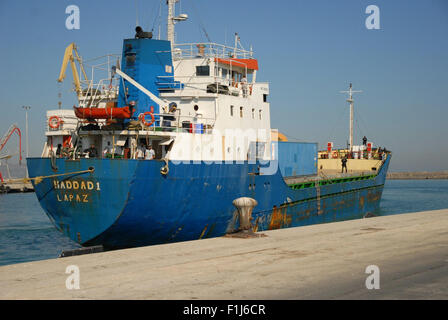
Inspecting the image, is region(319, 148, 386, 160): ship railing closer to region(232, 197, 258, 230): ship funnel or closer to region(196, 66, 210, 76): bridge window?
region(196, 66, 210, 76): bridge window

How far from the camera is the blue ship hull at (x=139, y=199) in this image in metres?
17.1

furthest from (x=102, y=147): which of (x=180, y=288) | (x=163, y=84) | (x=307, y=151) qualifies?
(x=307, y=151)

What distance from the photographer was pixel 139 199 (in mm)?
17219

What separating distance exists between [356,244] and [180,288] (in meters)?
6.03

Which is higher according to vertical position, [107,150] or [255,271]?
[107,150]

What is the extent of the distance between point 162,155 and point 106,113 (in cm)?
269

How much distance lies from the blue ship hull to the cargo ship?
0.04 meters

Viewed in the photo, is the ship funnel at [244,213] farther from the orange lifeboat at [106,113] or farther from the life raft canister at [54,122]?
the life raft canister at [54,122]

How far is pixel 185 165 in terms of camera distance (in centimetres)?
1873

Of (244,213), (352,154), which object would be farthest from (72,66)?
(352,154)

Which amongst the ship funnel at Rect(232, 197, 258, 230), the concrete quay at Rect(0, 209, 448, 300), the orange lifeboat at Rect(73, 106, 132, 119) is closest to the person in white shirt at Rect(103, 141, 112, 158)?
the orange lifeboat at Rect(73, 106, 132, 119)

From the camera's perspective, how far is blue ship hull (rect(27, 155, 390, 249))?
1709cm

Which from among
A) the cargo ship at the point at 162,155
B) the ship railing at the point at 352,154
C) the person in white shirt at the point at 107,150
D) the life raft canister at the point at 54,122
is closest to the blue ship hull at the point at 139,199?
the cargo ship at the point at 162,155

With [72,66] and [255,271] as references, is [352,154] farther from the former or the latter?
[255,271]
